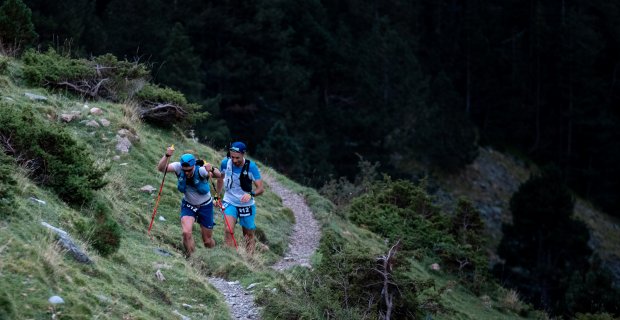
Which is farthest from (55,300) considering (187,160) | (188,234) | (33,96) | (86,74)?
(86,74)

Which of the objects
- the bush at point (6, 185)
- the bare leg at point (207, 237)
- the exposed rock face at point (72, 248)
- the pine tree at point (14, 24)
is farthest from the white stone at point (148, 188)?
the pine tree at point (14, 24)

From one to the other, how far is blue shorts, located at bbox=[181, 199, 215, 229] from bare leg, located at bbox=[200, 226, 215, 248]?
4.1 inches

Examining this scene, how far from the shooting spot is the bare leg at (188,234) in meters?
11.8

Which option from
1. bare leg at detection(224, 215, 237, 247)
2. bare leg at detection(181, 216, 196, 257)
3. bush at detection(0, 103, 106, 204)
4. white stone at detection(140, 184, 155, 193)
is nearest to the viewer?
bush at detection(0, 103, 106, 204)

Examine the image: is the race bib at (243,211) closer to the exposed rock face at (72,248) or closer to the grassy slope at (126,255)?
the grassy slope at (126,255)

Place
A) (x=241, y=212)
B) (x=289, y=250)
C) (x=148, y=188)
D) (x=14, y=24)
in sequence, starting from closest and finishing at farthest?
(x=241, y=212)
(x=148, y=188)
(x=289, y=250)
(x=14, y=24)

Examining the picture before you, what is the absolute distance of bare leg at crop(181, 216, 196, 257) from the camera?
38.6ft

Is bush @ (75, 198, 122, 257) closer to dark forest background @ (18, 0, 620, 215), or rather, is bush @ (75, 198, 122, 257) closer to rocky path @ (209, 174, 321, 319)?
rocky path @ (209, 174, 321, 319)

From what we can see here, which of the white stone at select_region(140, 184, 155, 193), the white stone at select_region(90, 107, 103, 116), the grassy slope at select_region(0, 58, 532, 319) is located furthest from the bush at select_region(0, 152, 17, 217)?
the white stone at select_region(90, 107, 103, 116)

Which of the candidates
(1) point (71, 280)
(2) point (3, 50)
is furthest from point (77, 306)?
(2) point (3, 50)

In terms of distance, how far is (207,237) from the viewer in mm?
12500

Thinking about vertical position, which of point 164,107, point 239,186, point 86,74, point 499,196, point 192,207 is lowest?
point 499,196

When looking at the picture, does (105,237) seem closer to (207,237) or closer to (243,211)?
(207,237)

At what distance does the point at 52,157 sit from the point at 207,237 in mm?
2695
